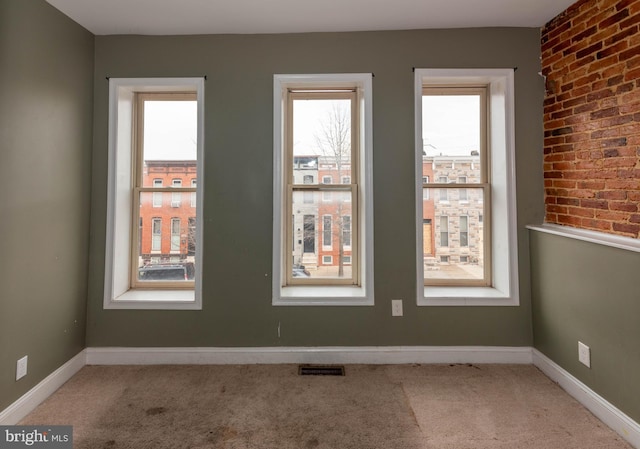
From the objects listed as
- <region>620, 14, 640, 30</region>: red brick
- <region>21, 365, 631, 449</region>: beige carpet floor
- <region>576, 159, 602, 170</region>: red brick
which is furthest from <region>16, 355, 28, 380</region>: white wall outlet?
<region>620, 14, 640, 30</region>: red brick

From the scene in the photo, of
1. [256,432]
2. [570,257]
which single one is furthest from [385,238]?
[256,432]

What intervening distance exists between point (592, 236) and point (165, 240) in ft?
10.4

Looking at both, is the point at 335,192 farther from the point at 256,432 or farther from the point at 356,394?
the point at 256,432

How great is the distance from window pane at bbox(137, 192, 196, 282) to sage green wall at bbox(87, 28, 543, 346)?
0.35 metres

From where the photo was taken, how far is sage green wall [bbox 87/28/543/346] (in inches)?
106

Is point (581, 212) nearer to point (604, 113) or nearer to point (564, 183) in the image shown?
point (564, 183)

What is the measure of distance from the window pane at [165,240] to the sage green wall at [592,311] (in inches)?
111

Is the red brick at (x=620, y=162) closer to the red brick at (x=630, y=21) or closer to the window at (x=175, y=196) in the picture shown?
the red brick at (x=630, y=21)

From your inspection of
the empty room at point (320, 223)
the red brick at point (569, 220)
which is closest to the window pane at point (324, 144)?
the empty room at point (320, 223)

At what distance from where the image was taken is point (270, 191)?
8.93ft

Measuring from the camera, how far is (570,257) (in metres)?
2.30

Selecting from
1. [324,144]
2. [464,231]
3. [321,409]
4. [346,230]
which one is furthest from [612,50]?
[321,409]

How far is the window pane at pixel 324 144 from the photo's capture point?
304 cm

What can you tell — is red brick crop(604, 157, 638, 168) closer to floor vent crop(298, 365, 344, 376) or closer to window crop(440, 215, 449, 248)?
window crop(440, 215, 449, 248)
